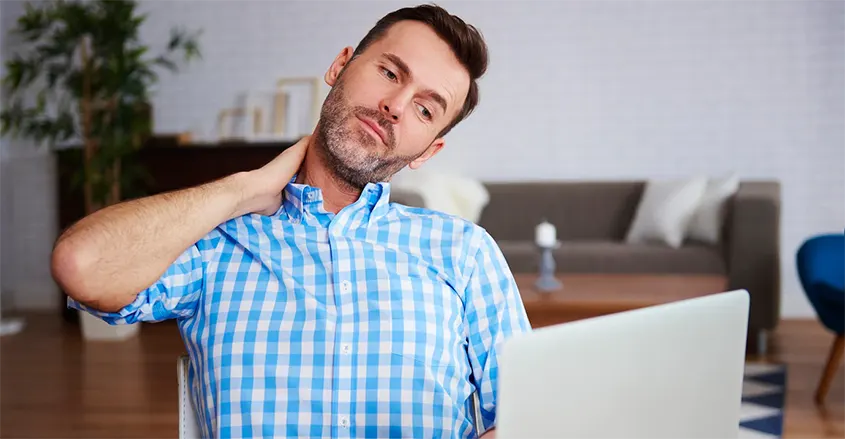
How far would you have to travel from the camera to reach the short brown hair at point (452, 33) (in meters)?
1.33

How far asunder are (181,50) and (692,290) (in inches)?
144

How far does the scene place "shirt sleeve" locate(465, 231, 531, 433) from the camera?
1209 mm

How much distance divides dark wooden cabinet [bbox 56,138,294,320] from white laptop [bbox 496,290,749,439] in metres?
4.17

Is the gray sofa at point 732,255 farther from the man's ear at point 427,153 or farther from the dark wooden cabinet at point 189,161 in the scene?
the man's ear at point 427,153

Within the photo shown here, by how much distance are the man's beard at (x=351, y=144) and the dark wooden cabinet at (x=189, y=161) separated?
3545 mm

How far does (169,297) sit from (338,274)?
0.25 metres

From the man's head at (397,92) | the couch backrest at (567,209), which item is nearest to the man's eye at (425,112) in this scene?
the man's head at (397,92)

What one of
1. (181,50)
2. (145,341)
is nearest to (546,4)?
(181,50)

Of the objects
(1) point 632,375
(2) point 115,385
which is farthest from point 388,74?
(2) point 115,385

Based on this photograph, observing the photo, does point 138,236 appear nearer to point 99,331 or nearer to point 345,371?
point 345,371

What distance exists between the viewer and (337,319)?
1207mm

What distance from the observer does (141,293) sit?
1159mm

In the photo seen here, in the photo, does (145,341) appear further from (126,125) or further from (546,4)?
(546,4)

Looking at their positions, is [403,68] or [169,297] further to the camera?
[403,68]
